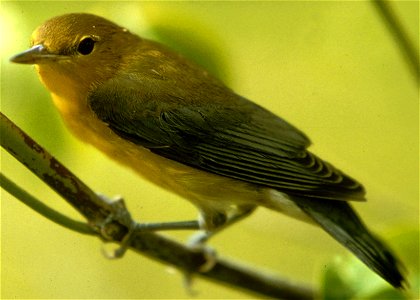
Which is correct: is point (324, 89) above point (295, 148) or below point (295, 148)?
above

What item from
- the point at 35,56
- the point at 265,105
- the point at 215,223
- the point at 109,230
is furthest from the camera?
the point at 215,223

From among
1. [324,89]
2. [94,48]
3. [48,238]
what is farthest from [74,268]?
[324,89]

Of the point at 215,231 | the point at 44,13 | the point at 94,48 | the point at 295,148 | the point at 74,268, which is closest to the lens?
the point at 44,13

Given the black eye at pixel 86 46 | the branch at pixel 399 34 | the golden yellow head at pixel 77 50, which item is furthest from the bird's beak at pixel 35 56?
the branch at pixel 399 34

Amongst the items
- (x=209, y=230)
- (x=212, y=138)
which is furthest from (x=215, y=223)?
(x=212, y=138)

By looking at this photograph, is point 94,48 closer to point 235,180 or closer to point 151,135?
point 151,135

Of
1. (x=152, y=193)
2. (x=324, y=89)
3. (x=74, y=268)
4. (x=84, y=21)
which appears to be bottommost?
(x=74, y=268)

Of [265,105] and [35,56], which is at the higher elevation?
[265,105]

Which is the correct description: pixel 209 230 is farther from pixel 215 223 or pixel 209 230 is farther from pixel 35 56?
pixel 35 56
